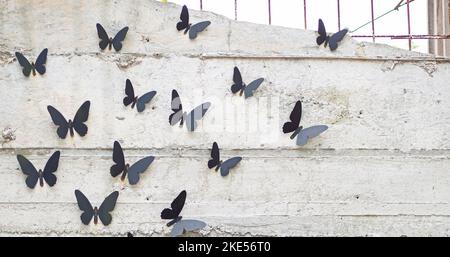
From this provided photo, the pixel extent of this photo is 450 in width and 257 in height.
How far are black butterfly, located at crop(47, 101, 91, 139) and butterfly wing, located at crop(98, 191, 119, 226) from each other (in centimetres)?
30

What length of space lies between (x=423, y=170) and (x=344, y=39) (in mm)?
678

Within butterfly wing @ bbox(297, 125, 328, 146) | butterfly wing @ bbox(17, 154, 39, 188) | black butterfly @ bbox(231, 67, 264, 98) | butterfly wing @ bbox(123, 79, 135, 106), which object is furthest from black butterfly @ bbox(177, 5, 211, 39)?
butterfly wing @ bbox(17, 154, 39, 188)

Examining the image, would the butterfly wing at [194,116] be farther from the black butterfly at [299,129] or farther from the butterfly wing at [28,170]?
the butterfly wing at [28,170]

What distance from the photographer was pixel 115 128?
2.65 meters

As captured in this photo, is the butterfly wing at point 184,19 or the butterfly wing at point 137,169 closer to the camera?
the butterfly wing at point 137,169

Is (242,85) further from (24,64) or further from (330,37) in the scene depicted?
(24,64)

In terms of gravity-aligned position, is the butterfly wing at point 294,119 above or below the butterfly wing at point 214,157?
above

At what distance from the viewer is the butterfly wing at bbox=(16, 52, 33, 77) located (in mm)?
2660

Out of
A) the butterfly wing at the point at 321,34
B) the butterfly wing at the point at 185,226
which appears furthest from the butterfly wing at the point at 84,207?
the butterfly wing at the point at 321,34

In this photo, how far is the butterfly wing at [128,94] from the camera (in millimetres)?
2648

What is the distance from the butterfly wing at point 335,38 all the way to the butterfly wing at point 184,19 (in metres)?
0.65

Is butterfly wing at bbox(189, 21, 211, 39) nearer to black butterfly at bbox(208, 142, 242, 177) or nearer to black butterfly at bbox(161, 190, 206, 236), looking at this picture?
black butterfly at bbox(208, 142, 242, 177)

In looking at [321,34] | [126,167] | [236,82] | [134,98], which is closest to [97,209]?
[126,167]
